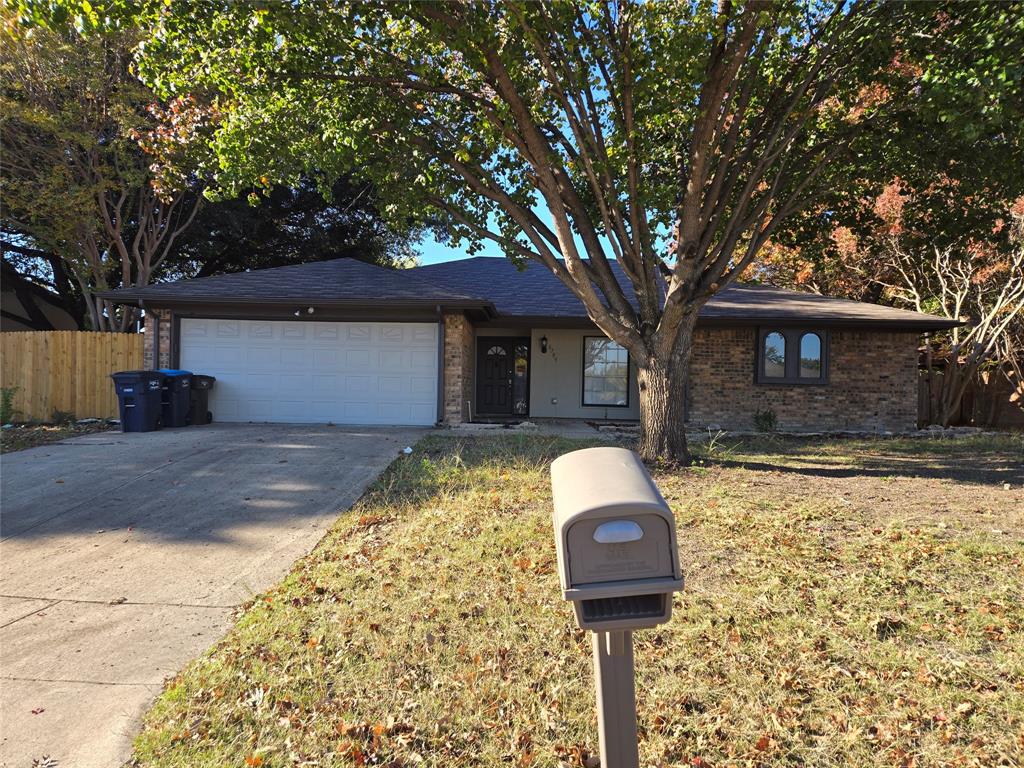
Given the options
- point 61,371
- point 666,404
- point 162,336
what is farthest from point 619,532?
point 61,371

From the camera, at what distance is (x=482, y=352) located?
50.4ft

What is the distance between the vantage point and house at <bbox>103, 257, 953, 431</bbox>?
1215cm

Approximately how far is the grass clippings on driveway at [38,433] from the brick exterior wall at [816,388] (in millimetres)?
11797

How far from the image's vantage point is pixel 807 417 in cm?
1333

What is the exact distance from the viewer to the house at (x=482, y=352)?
12.1 meters

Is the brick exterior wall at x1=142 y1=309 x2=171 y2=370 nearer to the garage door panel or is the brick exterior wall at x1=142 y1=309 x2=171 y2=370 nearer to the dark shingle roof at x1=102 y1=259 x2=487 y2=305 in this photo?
the dark shingle roof at x1=102 y1=259 x2=487 y2=305

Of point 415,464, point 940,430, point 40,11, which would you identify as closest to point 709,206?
point 415,464

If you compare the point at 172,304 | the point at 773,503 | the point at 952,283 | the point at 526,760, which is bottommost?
the point at 526,760

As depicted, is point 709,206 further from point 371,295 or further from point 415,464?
point 371,295

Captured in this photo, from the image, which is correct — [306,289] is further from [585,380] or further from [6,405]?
[585,380]

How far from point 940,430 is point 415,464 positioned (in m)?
11.4

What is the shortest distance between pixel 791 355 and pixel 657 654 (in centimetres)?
1182

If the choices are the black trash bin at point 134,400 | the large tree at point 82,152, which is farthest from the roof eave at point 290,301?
the large tree at point 82,152

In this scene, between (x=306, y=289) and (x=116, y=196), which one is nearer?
(x=306, y=289)
